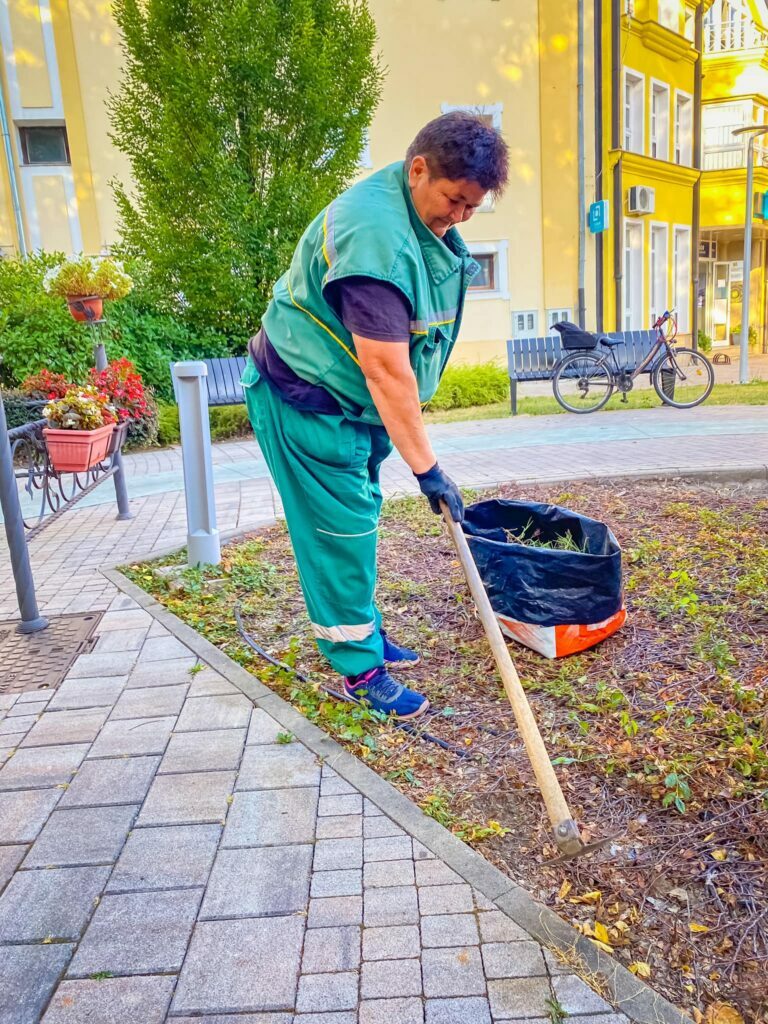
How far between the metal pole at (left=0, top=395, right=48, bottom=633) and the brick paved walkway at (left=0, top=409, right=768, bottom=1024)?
1.98ft

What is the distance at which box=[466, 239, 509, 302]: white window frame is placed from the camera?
16.2 metres

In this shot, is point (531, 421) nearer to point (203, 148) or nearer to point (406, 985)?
point (203, 148)

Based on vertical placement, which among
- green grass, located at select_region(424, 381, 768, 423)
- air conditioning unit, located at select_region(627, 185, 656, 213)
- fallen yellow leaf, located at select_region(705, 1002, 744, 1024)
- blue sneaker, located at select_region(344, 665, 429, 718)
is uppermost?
air conditioning unit, located at select_region(627, 185, 656, 213)

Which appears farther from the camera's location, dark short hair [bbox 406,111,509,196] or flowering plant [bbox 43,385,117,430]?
flowering plant [bbox 43,385,117,430]

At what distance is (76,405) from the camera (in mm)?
4387

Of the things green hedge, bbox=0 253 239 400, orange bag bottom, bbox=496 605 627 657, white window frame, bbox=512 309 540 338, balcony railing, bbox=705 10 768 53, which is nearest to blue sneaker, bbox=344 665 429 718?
orange bag bottom, bbox=496 605 627 657

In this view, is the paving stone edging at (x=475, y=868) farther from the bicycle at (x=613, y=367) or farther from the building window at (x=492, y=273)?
the building window at (x=492, y=273)

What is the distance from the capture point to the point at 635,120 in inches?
685

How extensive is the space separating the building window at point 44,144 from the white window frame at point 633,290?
11.6 meters

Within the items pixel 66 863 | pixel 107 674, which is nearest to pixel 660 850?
pixel 66 863

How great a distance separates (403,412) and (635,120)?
1829cm

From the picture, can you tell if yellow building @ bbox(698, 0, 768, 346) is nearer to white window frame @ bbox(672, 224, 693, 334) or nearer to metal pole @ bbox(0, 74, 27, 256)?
white window frame @ bbox(672, 224, 693, 334)

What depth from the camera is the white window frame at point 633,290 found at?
1728cm

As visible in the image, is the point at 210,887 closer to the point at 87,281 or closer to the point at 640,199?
the point at 87,281
